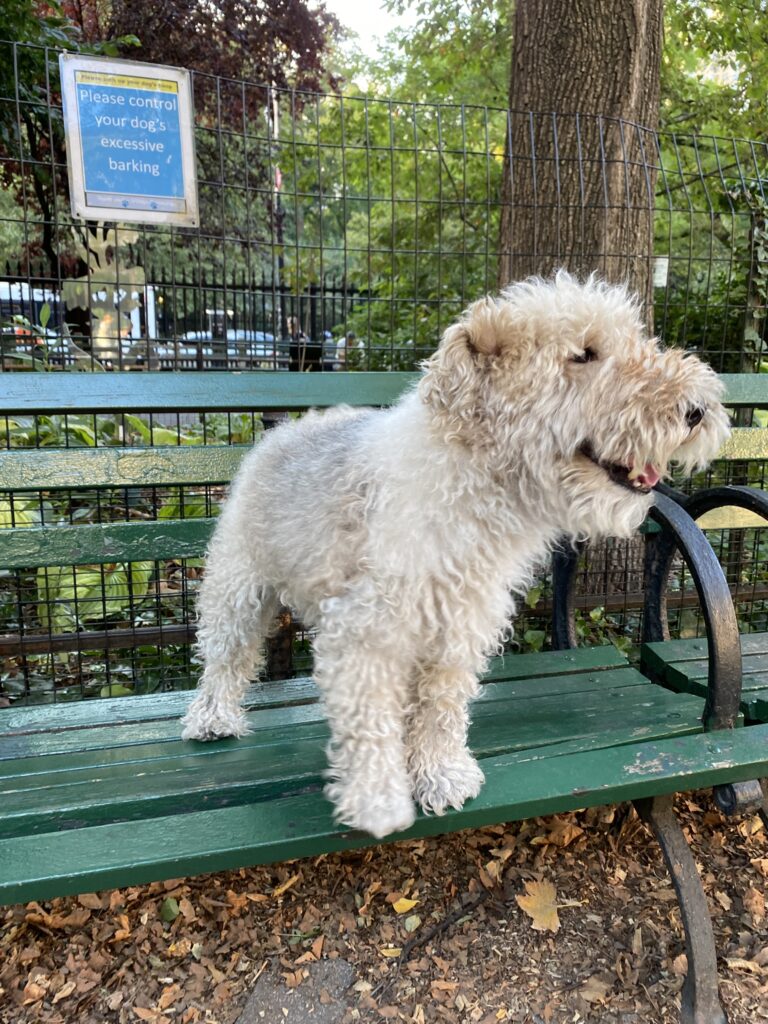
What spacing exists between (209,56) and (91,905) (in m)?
11.0

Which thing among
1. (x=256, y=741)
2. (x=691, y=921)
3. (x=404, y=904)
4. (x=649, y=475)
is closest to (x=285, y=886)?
(x=404, y=904)

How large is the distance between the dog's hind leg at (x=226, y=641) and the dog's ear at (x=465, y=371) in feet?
3.25

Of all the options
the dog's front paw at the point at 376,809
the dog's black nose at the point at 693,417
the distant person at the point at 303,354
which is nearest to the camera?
the dog's black nose at the point at 693,417

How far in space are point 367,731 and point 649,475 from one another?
906mm

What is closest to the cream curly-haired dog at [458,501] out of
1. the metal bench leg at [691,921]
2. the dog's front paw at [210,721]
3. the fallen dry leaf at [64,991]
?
the dog's front paw at [210,721]

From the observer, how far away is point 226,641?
8.14 feet

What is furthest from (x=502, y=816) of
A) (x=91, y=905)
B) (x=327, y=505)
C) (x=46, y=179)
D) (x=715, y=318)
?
(x=715, y=318)

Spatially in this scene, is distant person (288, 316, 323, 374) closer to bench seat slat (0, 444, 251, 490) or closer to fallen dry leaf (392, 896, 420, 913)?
bench seat slat (0, 444, 251, 490)

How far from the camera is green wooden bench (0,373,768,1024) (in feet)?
5.88

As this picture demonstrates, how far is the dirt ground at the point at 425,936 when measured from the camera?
7.38ft

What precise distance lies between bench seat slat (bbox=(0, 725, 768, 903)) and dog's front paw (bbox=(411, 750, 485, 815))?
0.09 ft

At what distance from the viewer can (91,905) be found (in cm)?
263

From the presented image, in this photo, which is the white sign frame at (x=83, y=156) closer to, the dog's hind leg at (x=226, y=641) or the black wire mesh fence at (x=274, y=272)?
the black wire mesh fence at (x=274, y=272)

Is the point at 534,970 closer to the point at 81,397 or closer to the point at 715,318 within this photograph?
the point at 81,397
